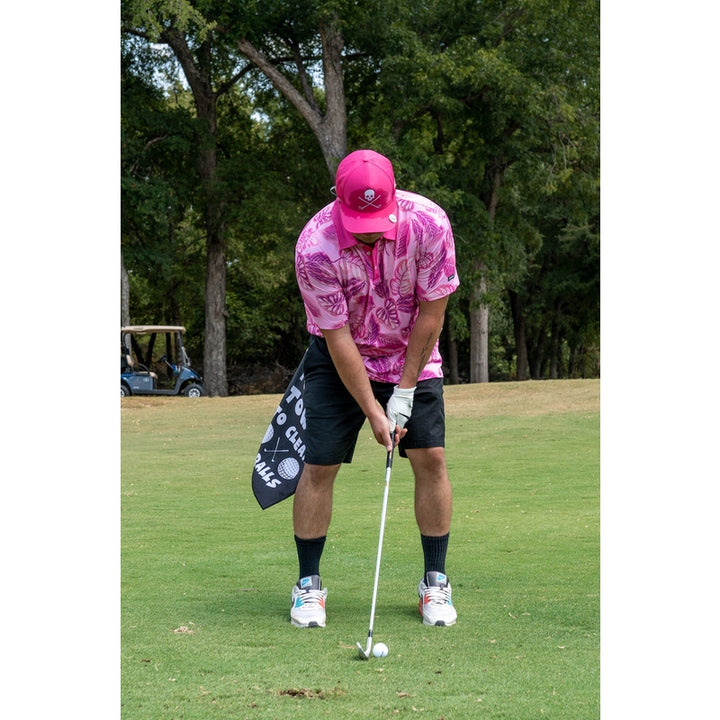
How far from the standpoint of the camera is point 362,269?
369 cm

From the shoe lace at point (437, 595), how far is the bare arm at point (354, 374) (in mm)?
560

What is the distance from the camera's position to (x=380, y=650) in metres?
3.22

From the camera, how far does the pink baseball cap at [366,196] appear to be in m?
3.48

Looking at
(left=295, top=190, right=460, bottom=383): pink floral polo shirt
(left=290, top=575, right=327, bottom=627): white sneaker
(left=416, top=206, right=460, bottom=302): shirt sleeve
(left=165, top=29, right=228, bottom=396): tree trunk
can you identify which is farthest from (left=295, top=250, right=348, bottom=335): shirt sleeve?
(left=165, top=29, right=228, bottom=396): tree trunk

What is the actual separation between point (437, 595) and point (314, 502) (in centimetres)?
61

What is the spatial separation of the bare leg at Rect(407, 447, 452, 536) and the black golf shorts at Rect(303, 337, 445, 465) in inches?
2.6

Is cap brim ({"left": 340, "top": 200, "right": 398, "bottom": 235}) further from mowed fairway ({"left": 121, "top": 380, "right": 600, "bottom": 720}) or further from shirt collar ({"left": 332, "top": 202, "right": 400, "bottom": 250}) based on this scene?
mowed fairway ({"left": 121, "top": 380, "right": 600, "bottom": 720})

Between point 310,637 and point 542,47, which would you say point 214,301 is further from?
point 310,637

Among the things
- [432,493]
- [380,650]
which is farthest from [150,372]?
[380,650]

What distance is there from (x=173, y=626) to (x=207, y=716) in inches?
40.4

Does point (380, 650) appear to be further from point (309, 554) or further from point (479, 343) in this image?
point (479, 343)

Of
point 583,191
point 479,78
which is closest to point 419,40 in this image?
point 479,78

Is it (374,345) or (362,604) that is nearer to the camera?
(374,345)

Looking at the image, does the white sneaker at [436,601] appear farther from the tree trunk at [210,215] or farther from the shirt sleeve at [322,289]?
the tree trunk at [210,215]
